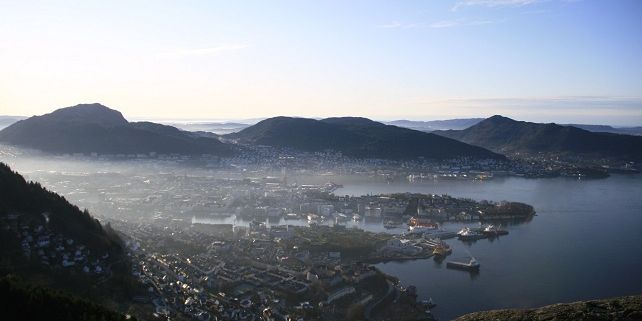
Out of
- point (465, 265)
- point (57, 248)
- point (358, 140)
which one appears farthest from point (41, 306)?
point (358, 140)

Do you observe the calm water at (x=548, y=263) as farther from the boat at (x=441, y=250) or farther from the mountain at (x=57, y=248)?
the mountain at (x=57, y=248)

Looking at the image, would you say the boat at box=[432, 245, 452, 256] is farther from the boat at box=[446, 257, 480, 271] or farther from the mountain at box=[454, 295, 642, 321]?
the mountain at box=[454, 295, 642, 321]

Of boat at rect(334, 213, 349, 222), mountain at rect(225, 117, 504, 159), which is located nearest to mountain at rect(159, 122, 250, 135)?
mountain at rect(225, 117, 504, 159)

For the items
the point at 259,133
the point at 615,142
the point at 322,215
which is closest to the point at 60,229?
the point at 322,215

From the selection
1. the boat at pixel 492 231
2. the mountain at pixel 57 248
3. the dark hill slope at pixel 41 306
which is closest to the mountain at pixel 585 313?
the dark hill slope at pixel 41 306

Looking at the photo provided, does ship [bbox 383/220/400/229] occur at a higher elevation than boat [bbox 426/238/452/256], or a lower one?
higher
